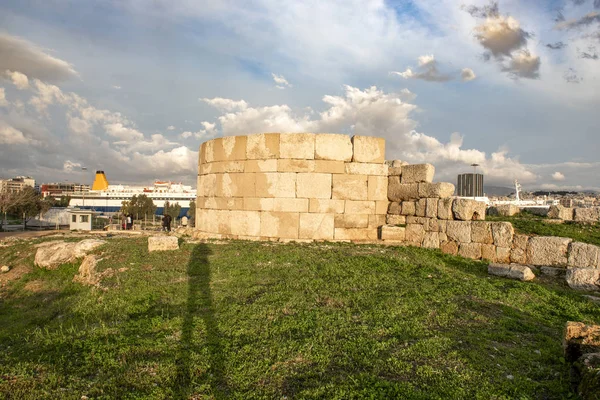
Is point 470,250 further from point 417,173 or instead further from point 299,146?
point 299,146

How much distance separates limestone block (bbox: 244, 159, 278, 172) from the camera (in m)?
11.8

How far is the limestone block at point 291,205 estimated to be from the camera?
1170cm

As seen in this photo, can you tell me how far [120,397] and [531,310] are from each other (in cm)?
622

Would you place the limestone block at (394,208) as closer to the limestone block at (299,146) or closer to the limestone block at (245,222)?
the limestone block at (299,146)

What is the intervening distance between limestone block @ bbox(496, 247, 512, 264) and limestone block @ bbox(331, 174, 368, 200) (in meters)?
4.18

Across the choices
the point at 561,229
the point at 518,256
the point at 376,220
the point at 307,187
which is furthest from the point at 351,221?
the point at 561,229

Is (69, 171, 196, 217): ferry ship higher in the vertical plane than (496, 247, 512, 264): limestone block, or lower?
higher

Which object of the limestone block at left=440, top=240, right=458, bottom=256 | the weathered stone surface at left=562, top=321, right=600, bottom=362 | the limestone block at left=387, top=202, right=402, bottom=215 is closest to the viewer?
the weathered stone surface at left=562, top=321, right=600, bottom=362

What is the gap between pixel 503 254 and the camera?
31.9 ft

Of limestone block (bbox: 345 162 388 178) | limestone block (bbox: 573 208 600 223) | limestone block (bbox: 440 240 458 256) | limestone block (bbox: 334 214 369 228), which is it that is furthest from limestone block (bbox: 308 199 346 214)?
limestone block (bbox: 573 208 600 223)

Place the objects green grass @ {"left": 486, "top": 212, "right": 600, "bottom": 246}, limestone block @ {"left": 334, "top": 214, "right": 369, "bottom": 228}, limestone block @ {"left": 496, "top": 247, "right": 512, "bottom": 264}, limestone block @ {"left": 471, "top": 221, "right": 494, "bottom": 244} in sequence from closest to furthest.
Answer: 1. green grass @ {"left": 486, "top": 212, "right": 600, "bottom": 246}
2. limestone block @ {"left": 496, "top": 247, "right": 512, "bottom": 264}
3. limestone block @ {"left": 471, "top": 221, "right": 494, "bottom": 244}
4. limestone block @ {"left": 334, "top": 214, "right": 369, "bottom": 228}

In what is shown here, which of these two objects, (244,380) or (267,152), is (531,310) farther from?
(267,152)

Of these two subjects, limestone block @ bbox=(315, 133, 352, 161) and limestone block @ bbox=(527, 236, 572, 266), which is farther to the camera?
limestone block @ bbox=(315, 133, 352, 161)

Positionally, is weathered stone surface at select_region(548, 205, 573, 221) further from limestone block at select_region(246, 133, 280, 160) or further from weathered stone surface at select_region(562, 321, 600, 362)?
limestone block at select_region(246, 133, 280, 160)
